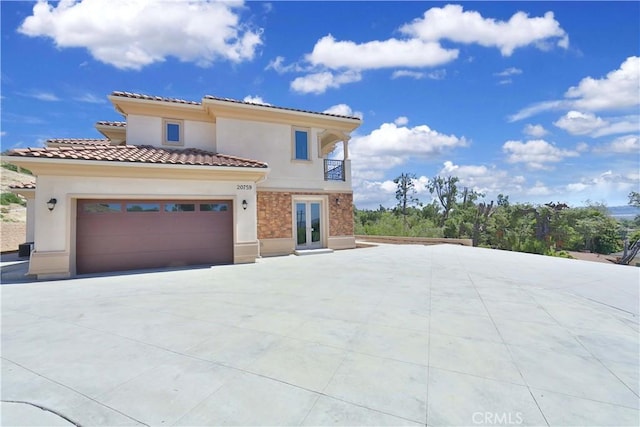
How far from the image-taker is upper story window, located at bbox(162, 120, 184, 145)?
44.2 feet

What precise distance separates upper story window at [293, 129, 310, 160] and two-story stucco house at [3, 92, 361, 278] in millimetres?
51

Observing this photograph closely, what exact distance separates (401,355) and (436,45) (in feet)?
45.0

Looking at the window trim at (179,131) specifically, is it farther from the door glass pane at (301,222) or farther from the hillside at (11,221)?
the hillside at (11,221)

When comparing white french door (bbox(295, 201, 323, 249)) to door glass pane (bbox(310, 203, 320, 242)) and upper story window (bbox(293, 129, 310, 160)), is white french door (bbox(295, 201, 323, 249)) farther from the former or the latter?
upper story window (bbox(293, 129, 310, 160))

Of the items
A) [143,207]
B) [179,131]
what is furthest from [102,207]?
[179,131]

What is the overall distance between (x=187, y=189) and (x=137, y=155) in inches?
80.3

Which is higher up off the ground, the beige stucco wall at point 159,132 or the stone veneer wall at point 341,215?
the beige stucco wall at point 159,132

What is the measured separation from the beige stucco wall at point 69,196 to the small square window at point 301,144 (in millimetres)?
4887

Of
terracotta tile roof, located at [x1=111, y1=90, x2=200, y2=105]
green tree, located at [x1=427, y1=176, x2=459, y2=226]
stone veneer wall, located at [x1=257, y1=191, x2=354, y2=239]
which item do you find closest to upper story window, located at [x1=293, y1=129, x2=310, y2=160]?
stone veneer wall, located at [x1=257, y1=191, x2=354, y2=239]

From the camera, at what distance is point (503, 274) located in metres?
9.05

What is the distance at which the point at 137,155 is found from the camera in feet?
34.8

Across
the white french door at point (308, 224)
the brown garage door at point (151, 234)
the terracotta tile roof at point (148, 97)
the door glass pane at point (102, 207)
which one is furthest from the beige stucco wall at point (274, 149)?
the door glass pane at point (102, 207)

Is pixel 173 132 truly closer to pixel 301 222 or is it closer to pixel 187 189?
pixel 187 189

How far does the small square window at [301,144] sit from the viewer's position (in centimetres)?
1510
